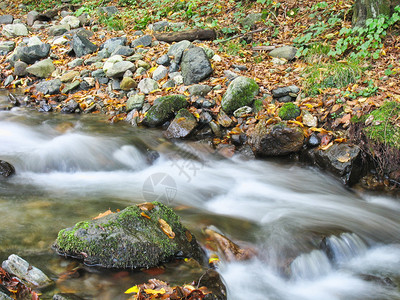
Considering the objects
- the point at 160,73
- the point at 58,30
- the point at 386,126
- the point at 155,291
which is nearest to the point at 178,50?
the point at 160,73

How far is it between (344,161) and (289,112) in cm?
136

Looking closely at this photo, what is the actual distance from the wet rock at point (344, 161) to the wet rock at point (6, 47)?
33.8 feet

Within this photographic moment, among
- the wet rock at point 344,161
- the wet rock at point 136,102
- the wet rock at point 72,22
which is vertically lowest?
the wet rock at point 344,161

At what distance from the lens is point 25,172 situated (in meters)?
5.38

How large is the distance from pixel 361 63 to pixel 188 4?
661 centimetres

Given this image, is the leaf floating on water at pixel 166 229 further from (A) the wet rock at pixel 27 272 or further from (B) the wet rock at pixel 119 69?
(B) the wet rock at pixel 119 69

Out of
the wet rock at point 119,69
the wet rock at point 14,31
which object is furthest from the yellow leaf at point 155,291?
the wet rock at point 14,31

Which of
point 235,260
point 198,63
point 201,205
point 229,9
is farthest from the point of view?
point 229,9

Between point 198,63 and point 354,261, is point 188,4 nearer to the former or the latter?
point 198,63

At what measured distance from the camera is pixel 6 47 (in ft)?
36.0

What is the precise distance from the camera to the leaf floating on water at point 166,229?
3252 mm

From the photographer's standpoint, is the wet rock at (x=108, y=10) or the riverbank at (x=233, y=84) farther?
the wet rock at (x=108, y=10)

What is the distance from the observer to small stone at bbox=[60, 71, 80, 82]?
29.2 ft

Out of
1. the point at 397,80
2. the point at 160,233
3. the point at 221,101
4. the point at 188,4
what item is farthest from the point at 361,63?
the point at 188,4
